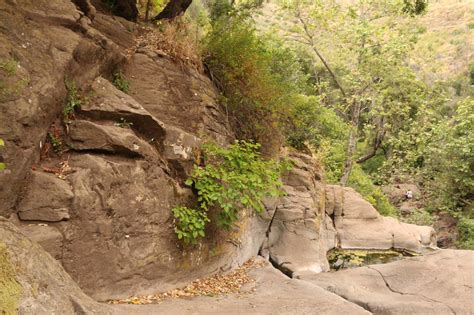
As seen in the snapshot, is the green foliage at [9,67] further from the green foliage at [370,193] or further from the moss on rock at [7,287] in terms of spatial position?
the green foliage at [370,193]

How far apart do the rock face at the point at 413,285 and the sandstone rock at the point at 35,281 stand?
4721mm

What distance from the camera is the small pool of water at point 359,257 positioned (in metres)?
10.8

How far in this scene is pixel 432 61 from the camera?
18.6 metres

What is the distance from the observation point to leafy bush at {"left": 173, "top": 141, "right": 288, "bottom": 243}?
19.9 ft

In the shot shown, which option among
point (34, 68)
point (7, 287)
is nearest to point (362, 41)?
point (34, 68)

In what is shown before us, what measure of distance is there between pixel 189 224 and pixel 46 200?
2081 mm

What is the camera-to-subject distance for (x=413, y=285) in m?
7.39

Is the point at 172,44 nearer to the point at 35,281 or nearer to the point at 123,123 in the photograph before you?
the point at 123,123

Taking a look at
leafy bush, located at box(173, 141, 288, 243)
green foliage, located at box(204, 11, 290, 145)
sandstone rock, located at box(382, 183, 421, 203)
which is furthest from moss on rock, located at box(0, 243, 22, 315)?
sandstone rock, located at box(382, 183, 421, 203)

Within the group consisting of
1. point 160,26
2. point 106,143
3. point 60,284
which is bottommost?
point 60,284

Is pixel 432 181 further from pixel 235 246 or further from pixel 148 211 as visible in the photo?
pixel 148 211

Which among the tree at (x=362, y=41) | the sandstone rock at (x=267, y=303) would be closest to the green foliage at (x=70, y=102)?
the sandstone rock at (x=267, y=303)

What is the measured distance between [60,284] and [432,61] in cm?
1935

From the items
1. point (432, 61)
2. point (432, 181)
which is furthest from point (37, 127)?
point (432, 181)
